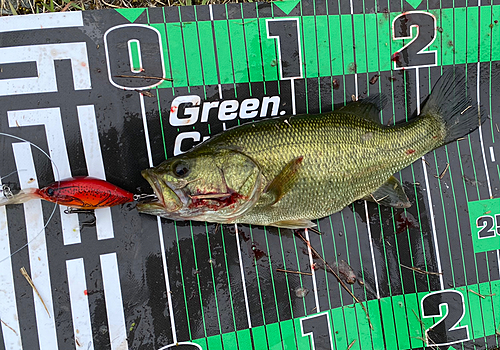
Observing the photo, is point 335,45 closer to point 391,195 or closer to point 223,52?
point 223,52

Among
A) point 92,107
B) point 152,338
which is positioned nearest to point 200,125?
point 92,107

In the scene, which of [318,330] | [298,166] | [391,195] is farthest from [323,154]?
[318,330]

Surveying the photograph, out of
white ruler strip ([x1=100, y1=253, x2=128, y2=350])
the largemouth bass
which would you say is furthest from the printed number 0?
white ruler strip ([x1=100, y1=253, x2=128, y2=350])

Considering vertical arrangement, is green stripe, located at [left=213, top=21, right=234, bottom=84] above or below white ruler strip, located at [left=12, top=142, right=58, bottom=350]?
above

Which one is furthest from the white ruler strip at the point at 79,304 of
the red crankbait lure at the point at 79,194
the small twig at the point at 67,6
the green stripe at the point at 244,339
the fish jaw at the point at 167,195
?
the small twig at the point at 67,6

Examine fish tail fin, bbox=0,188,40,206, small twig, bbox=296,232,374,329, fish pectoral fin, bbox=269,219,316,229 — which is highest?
fish tail fin, bbox=0,188,40,206

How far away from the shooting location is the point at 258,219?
2572 millimetres

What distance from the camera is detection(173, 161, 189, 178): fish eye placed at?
2275 millimetres

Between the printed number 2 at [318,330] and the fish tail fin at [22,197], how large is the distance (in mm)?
2516

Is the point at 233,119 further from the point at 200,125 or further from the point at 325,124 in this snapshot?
the point at 325,124

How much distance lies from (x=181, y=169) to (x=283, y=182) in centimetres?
78

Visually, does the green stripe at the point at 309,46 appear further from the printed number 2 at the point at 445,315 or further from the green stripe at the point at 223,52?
the printed number 2 at the point at 445,315

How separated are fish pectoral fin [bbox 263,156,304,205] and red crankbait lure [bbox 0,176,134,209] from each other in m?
1.16

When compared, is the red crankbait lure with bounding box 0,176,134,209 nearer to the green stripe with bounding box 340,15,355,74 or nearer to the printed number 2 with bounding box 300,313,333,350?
the printed number 2 with bounding box 300,313,333,350
